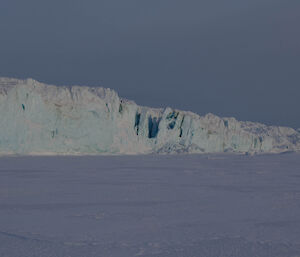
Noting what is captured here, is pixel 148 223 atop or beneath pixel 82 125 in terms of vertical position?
beneath

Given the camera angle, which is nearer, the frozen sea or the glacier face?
the frozen sea

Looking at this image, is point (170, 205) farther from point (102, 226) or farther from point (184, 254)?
point (184, 254)

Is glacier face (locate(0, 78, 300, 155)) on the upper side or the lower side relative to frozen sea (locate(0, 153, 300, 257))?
upper

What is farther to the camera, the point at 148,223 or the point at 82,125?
the point at 82,125

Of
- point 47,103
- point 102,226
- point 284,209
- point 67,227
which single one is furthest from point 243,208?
point 47,103

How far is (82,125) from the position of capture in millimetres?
27359

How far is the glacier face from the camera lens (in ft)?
78.7

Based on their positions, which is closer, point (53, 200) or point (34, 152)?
point (53, 200)

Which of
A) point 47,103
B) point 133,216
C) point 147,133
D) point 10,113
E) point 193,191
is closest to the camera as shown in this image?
point 133,216

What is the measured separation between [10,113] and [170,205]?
66.8ft

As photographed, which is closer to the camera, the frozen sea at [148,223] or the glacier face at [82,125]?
the frozen sea at [148,223]

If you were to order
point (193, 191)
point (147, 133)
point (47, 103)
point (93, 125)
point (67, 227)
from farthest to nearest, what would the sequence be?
point (147, 133)
point (93, 125)
point (47, 103)
point (193, 191)
point (67, 227)

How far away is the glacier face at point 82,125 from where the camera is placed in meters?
24.0

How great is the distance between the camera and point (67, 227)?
4.02 m
